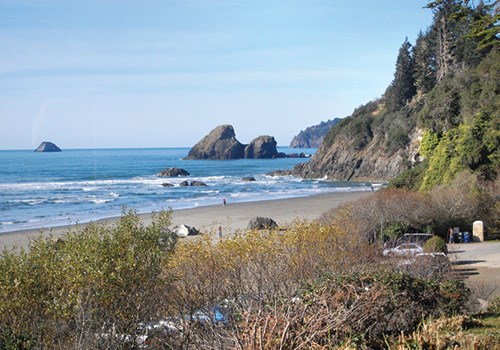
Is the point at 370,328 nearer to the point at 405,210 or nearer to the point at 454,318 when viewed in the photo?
the point at 454,318

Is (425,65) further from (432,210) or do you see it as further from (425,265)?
(425,265)

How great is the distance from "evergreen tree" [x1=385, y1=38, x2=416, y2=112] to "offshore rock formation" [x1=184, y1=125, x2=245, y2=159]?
83528 mm

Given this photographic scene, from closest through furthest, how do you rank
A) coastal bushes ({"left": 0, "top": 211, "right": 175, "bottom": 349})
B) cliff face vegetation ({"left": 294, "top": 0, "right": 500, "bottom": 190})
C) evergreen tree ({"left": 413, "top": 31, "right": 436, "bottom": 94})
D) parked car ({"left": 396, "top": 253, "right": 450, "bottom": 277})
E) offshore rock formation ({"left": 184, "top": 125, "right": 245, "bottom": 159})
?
coastal bushes ({"left": 0, "top": 211, "right": 175, "bottom": 349}) < parked car ({"left": 396, "top": 253, "right": 450, "bottom": 277}) < cliff face vegetation ({"left": 294, "top": 0, "right": 500, "bottom": 190}) < evergreen tree ({"left": 413, "top": 31, "right": 436, "bottom": 94}) < offshore rock formation ({"left": 184, "top": 125, "right": 245, "bottom": 159})

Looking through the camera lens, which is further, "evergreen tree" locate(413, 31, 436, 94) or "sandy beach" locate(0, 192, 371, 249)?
"evergreen tree" locate(413, 31, 436, 94)

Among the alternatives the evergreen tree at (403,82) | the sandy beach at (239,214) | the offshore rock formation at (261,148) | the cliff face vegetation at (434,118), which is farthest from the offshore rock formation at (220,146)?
the sandy beach at (239,214)

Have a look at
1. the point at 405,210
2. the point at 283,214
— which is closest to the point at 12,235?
the point at 283,214

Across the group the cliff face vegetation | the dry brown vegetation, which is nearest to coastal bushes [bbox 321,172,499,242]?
the cliff face vegetation

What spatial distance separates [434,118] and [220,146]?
119096 millimetres

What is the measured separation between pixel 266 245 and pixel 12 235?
2801 centimetres

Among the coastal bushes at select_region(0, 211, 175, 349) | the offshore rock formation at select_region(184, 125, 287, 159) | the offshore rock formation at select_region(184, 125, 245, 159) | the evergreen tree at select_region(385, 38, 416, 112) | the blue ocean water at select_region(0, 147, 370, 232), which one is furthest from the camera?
the offshore rock formation at select_region(184, 125, 287, 159)

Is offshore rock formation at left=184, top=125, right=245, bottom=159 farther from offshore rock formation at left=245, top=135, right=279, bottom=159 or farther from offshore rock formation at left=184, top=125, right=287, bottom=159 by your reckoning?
offshore rock formation at left=245, top=135, right=279, bottom=159

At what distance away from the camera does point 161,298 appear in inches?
470

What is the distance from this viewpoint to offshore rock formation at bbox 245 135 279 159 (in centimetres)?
16875

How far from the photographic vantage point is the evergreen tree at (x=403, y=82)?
81062mm
